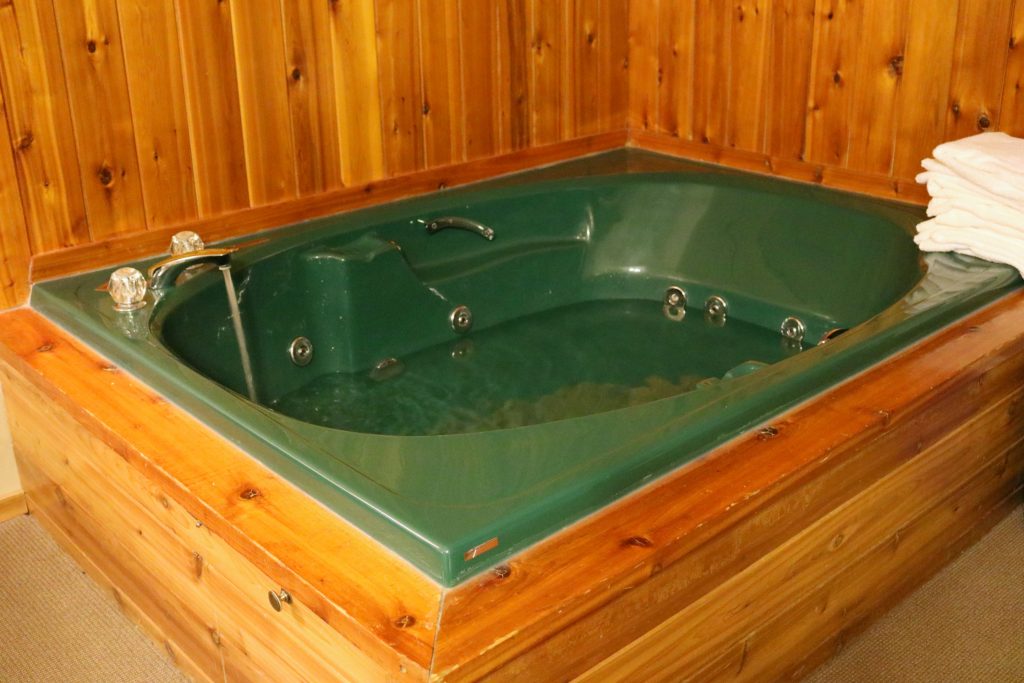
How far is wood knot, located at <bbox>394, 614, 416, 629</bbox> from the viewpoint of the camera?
1269 millimetres

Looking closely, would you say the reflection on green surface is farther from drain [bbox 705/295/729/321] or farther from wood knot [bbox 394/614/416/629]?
wood knot [bbox 394/614/416/629]

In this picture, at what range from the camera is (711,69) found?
306 centimetres

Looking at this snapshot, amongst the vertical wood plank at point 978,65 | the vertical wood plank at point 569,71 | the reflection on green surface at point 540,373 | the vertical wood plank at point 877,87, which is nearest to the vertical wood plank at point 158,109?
the reflection on green surface at point 540,373

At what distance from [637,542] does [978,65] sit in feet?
5.52

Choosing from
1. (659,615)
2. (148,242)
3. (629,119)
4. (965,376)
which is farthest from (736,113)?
(659,615)

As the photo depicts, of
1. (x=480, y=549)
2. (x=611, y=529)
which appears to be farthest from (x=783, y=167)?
(x=480, y=549)

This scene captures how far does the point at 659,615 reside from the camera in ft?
4.91

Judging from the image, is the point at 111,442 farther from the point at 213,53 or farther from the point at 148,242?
the point at 213,53

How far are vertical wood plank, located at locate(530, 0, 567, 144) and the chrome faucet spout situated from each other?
3.67 feet

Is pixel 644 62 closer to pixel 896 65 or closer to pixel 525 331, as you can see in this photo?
pixel 896 65

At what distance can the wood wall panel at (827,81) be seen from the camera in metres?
2.57

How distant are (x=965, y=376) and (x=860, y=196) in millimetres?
972

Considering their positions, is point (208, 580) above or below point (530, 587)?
below

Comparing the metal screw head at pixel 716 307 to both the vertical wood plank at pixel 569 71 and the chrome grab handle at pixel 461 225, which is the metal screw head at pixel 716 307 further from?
the vertical wood plank at pixel 569 71
